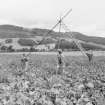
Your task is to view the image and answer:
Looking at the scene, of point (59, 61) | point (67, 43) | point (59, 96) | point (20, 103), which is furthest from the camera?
point (67, 43)

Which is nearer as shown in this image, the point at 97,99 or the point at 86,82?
the point at 97,99

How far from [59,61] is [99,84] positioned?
148 inches

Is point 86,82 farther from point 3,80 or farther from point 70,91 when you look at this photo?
point 3,80

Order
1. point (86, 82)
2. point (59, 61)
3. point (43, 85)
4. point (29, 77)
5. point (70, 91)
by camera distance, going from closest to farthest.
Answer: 1. point (70, 91)
2. point (43, 85)
3. point (86, 82)
4. point (29, 77)
5. point (59, 61)

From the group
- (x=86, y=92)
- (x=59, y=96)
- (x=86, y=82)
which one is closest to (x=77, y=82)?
(x=86, y=82)

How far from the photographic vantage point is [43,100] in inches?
316

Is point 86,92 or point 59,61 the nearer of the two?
point 86,92

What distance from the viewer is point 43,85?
34.1 ft

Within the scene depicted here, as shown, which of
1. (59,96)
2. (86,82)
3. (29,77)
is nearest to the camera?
(59,96)

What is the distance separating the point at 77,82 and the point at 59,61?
117 inches

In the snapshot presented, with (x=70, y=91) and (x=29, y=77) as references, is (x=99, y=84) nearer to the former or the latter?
(x=70, y=91)

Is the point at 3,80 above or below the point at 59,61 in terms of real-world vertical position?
below

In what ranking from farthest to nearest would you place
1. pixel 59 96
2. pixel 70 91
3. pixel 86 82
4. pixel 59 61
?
1. pixel 59 61
2. pixel 86 82
3. pixel 70 91
4. pixel 59 96

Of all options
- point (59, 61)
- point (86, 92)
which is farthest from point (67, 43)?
point (86, 92)
